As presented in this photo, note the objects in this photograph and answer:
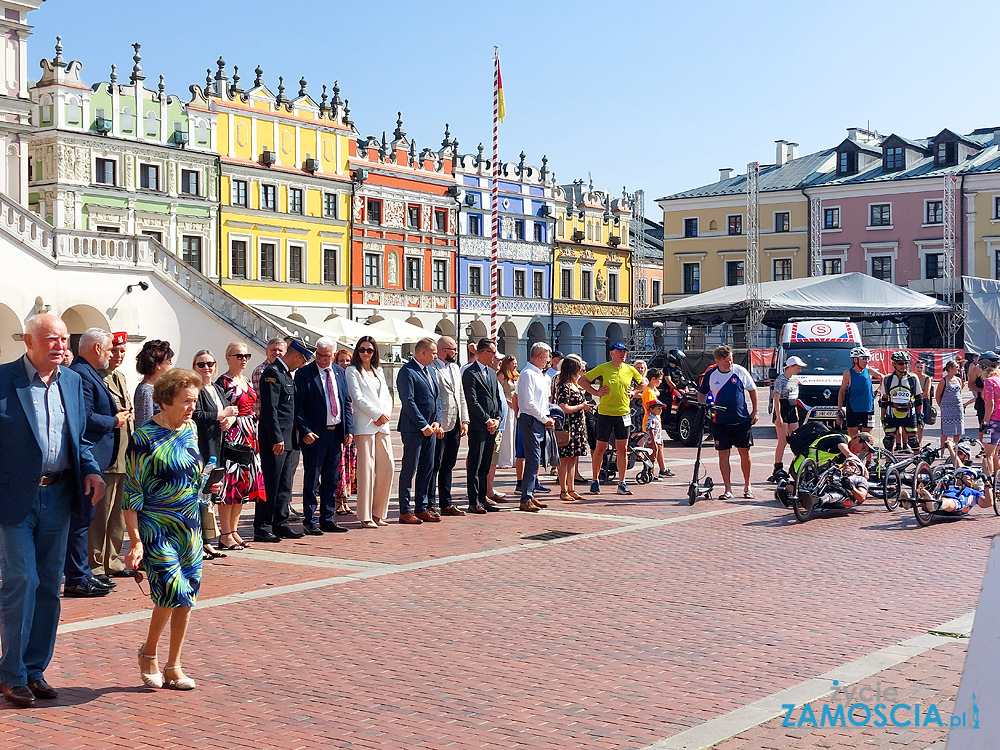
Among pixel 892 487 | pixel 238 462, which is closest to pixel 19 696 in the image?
pixel 238 462

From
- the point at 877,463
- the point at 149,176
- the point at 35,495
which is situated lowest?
the point at 877,463

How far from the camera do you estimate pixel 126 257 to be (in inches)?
1126

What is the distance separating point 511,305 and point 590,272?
8.32 metres

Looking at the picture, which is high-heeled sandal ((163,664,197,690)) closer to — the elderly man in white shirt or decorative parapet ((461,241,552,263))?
the elderly man in white shirt

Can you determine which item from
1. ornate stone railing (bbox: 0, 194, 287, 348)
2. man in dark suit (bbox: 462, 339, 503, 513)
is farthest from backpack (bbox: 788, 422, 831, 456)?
ornate stone railing (bbox: 0, 194, 287, 348)

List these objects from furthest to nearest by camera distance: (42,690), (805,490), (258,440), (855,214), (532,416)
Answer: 1. (855,214)
2. (532,416)
3. (805,490)
4. (258,440)
5. (42,690)

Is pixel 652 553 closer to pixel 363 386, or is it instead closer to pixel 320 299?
pixel 363 386

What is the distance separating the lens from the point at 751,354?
43.6 m

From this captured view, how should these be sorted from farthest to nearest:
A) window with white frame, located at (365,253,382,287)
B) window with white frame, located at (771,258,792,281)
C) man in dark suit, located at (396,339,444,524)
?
window with white frame, located at (771,258,792,281) < window with white frame, located at (365,253,382,287) < man in dark suit, located at (396,339,444,524)

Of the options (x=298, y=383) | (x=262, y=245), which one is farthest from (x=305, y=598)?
(x=262, y=245)

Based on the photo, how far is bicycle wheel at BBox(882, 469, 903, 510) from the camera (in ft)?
44.8

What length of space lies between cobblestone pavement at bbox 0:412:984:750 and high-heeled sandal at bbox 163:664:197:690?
7 cm

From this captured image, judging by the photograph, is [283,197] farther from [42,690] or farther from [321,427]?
[42,690]

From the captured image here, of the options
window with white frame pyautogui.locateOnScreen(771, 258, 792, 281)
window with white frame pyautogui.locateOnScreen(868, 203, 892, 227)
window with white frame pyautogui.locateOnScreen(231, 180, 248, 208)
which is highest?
window with white frame pyautogui.locateOnScreen(868, 203, 892, 227)
